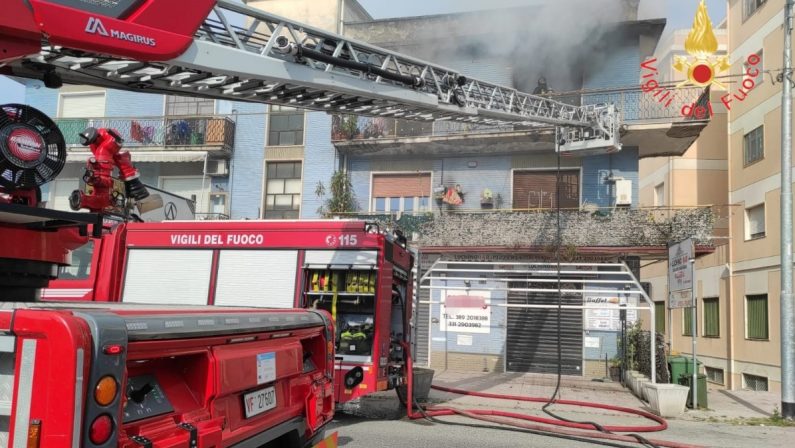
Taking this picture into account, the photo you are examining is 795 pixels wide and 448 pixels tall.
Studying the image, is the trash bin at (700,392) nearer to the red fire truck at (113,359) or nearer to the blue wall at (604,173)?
the blue wall at (604,173)

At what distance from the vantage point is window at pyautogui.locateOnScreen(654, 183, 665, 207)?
27934 mm

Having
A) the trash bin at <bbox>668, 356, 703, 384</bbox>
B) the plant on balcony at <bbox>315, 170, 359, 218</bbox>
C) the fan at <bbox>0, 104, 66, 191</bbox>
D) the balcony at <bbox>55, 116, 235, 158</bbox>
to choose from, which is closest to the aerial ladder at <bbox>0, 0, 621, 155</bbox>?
the fan at <bbox>0, 104, 66, 191</bbox>

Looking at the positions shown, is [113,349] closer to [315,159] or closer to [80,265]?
[80,265]

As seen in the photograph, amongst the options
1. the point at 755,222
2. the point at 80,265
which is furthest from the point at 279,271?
the point at 755,222

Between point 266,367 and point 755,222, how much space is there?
2117 cm

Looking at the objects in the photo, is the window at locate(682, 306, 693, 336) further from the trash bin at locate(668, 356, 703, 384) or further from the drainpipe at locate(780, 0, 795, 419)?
the drainpipe at locate(780, 0, 795, 419)

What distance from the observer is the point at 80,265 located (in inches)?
292

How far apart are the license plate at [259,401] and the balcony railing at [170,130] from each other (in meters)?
16.7

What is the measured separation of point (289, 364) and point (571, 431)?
246 inches

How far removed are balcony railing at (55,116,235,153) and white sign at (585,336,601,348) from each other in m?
12.0

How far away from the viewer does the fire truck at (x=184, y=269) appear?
2.18 metres

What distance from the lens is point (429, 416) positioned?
943cm

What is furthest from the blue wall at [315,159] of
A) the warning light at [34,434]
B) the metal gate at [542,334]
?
the warning light at [34,434]

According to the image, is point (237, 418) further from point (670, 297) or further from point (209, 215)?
point (209, 215)
